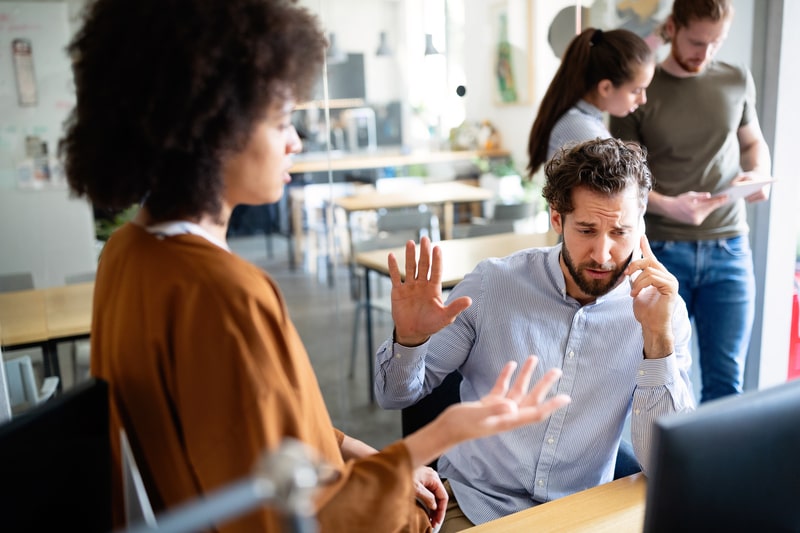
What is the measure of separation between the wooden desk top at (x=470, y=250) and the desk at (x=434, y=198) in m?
0.15

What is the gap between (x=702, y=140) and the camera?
7.72ft

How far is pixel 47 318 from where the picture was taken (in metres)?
2.35

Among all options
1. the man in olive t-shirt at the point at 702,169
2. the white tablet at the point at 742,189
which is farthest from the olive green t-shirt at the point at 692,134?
the white tablet at the point at 742,189

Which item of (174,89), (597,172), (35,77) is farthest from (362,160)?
(174,89)

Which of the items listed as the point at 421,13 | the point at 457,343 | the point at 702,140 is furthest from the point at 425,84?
the point at 457,343

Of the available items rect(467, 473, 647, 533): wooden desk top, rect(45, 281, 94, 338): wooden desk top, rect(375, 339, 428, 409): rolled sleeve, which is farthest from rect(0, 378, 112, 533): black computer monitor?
rect(45, 281, 94, 338): wooden desk top

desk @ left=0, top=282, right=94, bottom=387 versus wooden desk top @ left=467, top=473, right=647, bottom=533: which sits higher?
desk @ left=0, top=282, right=94, bottom=387

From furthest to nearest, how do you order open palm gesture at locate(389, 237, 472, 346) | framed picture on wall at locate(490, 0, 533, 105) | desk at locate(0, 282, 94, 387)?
framed picture on wall at locate(490, 0, 533, 105) → desk at locate(0, 282, 94, 387) → open palm gesture at locate(389, 237, 472, 346)

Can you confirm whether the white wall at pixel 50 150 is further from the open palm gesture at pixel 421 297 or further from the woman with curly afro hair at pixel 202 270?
the woman with curly afro hair at pixel 202 270

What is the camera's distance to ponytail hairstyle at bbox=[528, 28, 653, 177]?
2.12 metres

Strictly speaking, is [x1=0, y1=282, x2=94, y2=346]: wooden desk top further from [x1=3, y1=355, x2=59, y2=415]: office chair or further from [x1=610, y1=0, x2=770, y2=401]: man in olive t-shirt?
[x1=610, y1=0, x2=770, y2=401]: man in olive t-shirt

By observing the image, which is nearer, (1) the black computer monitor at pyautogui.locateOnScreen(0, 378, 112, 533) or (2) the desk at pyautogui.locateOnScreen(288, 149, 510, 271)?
(1) the black computer monitor at pyautogui.locateOnScreen(0, 378, 112, 533)

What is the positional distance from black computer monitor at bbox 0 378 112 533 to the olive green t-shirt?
6.57 feet

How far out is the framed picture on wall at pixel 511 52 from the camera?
2.83m
